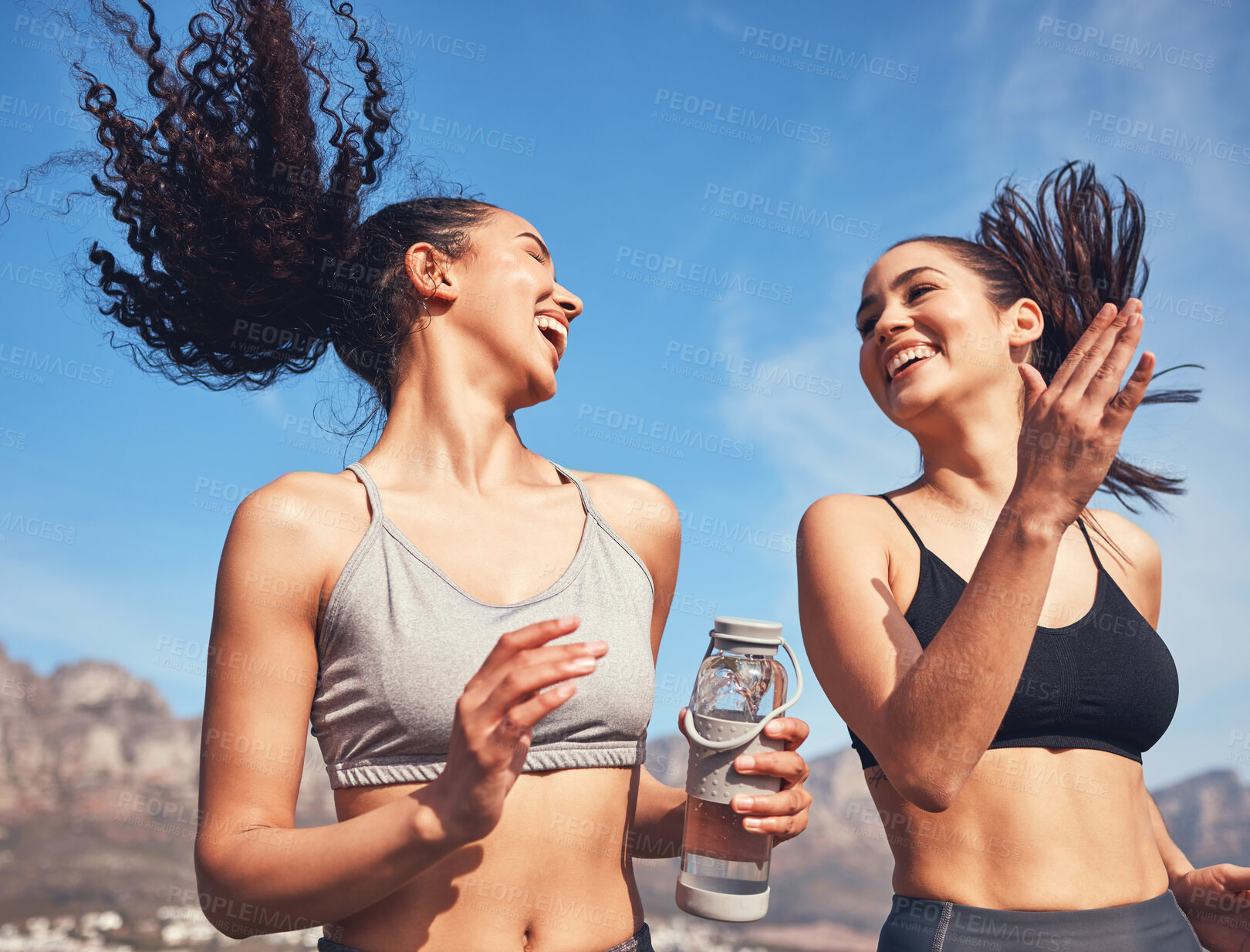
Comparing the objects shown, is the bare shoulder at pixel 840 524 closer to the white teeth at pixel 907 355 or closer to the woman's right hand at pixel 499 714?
the white teeth at pixel 907 355

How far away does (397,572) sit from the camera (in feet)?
7.36

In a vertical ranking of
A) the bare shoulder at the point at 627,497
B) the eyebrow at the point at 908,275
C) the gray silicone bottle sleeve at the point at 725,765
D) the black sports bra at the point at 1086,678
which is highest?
the eyebrow at the point at 908,275

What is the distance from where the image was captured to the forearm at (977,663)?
2.15 meters

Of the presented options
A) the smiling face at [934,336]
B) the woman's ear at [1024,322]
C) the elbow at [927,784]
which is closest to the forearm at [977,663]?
the elbow at [927,784]

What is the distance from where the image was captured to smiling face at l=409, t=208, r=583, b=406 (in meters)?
2.77

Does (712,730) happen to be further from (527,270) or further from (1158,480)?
(1158,480)

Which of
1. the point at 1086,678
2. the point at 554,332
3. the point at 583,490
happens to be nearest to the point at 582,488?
the point at 583,490

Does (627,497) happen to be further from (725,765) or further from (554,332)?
(725,765)

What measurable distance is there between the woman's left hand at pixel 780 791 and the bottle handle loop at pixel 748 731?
0.02 meters

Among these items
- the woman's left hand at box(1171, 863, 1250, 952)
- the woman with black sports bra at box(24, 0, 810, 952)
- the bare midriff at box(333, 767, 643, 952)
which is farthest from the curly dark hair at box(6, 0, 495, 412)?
the woman's left hand at box(1171, 863, 1250, 952)

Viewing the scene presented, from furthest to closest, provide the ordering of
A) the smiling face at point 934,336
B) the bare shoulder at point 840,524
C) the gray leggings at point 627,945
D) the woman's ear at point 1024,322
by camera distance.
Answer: the woman's ear at point 1024,322 < the smiling face at point 934,336 < the bare shoulder at point 840,524 < the gray leggings at point 627,945

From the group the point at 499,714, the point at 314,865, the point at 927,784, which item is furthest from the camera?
the point at 927,784

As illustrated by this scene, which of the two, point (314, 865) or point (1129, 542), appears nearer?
point (314, 865)

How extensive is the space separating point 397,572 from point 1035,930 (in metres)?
1.87
